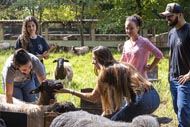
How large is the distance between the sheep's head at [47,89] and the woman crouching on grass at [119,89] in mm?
357

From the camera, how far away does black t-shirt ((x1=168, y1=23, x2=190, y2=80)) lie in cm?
455

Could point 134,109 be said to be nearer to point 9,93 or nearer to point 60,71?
point 9,93

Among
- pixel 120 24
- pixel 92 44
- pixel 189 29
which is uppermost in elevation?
pixel 189 29

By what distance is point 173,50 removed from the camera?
473 cm

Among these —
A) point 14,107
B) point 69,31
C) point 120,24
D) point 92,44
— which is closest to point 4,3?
point 69,31

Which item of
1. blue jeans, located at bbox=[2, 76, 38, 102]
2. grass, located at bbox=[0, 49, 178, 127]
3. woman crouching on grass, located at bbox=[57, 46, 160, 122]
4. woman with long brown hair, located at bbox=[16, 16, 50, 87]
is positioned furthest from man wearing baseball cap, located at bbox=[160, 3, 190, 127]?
woman with long brown hair, located at bbox=[16, 16, 50, 87]

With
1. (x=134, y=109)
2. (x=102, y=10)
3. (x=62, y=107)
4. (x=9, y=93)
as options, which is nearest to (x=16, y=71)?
(x=9, y=93)

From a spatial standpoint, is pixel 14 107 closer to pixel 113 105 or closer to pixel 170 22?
pixel 113 105

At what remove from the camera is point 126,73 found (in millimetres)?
3867

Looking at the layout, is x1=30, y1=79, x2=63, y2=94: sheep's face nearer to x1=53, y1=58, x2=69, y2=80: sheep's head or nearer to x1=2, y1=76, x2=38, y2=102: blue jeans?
x1=2, y1=76, x2=38, y2=102: blue jeans

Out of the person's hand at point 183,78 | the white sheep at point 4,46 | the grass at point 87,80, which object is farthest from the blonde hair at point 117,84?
the white sheep at point 4,46

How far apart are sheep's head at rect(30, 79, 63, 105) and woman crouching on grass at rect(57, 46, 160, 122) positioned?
36cm

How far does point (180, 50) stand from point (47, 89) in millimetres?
1581

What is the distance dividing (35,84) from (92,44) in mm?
10825
